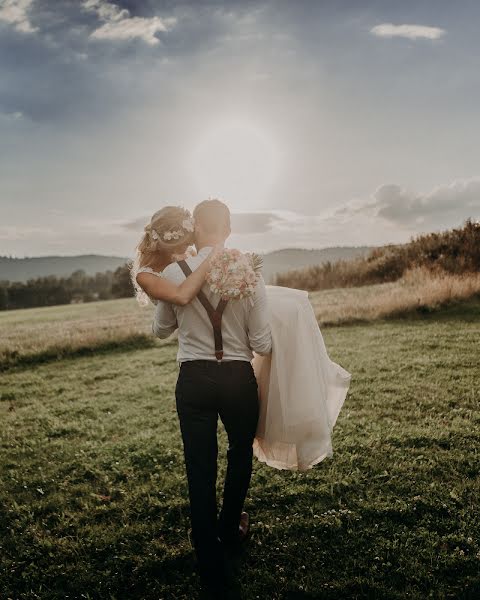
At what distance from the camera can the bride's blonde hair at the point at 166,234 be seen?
3316 millimetres

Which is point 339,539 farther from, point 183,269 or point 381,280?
point 381,280

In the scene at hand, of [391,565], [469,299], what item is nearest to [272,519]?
[391,565]

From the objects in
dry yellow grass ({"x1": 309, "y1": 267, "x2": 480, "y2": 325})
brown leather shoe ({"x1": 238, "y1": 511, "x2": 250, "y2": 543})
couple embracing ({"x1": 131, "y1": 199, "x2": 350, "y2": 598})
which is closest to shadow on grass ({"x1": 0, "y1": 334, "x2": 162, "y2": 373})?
dry yellow grass ({"x1": 309, "y1": 267, "x2": 480, "y2": 325})

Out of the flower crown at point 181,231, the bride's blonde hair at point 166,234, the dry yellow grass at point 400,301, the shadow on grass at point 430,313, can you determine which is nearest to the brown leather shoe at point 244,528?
the bride's blonde hair at point 166,234

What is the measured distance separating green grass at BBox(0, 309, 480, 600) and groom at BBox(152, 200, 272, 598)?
3.20 ft

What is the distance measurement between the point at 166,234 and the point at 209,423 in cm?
142

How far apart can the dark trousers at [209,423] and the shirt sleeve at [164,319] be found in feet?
1.07

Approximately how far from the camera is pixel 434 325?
12.8 meters

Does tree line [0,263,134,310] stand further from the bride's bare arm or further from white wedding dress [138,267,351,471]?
the bride's bare arm

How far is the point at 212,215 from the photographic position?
3289mm

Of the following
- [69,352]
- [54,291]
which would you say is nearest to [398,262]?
[69,352]

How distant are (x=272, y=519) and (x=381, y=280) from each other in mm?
23390

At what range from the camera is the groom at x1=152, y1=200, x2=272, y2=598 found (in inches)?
130

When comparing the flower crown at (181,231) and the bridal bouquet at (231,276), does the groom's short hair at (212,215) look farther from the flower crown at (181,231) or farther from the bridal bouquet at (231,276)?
the bridal bouquet at (231,276)
